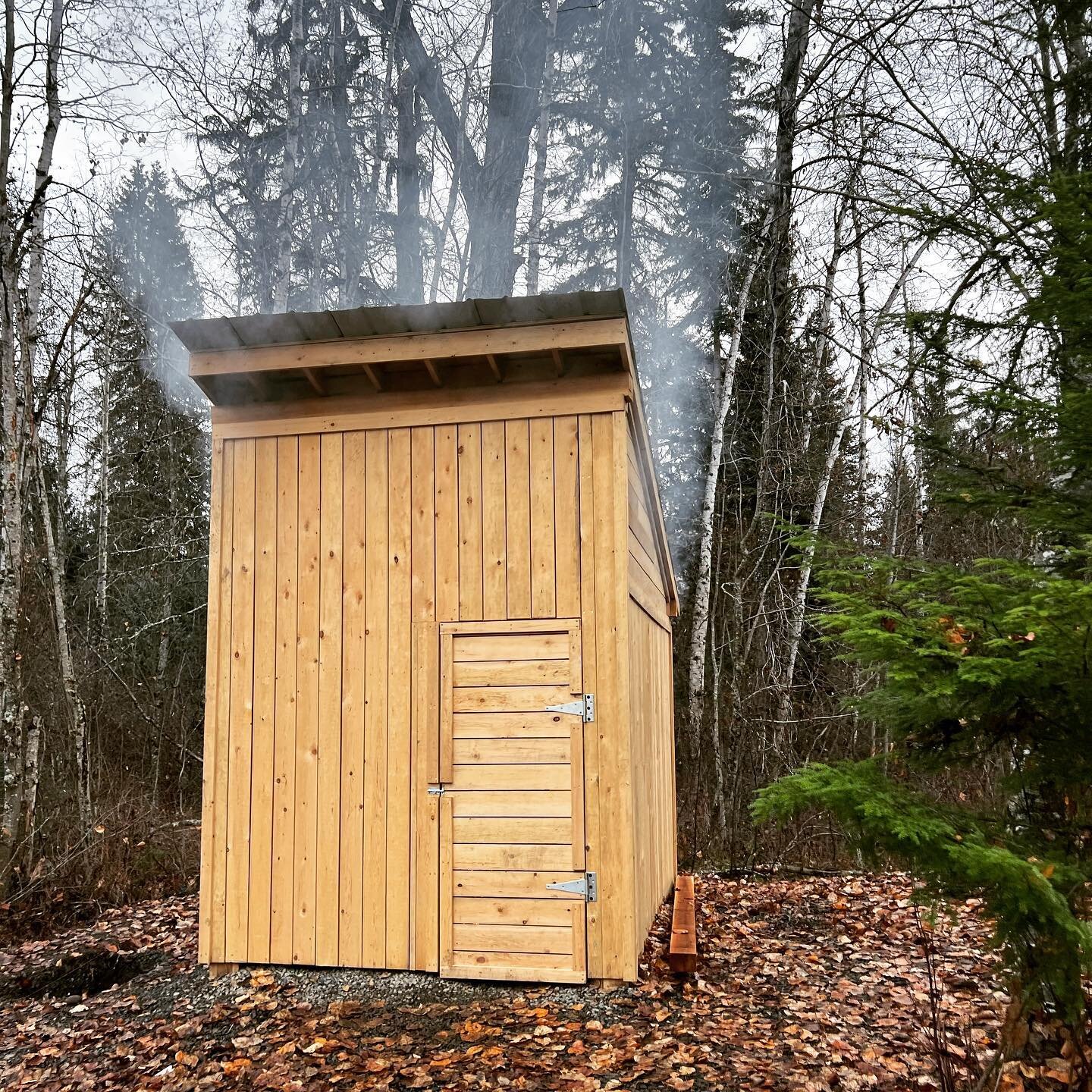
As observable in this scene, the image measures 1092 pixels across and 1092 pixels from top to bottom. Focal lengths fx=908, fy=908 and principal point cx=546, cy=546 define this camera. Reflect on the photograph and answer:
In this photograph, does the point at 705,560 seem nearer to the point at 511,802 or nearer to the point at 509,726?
the point at 509,726

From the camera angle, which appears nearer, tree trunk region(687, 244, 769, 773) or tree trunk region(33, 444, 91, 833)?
tree trunk region(33, 444, 91, 833)

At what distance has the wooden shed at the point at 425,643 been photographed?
490 cm

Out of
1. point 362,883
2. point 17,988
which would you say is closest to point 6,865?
point 17,988

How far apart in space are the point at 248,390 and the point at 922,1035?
498 cm

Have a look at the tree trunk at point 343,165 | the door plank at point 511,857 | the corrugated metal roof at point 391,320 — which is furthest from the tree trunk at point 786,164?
the door plank at point 511,857

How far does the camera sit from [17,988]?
542 cm

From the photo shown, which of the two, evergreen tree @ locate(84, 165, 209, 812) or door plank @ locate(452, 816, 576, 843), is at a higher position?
evergreen tree @ locate(84, 165, 209, 812)

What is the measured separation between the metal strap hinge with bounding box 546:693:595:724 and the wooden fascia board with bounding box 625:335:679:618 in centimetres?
173

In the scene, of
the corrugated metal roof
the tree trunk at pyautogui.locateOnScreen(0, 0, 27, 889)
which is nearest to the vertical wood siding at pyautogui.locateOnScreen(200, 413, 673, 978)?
the corrugated metal roof

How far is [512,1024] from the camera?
441cm

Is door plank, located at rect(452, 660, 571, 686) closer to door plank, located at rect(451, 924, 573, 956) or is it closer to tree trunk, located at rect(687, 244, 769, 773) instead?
door plank, located at rect(451, 924, 573, 956)

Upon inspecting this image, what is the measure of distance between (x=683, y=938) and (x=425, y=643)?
2384 mm

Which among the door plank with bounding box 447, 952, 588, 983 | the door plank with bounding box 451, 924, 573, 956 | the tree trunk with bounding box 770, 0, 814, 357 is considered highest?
the tree trunk with bounding box 770, 0, 814, 357

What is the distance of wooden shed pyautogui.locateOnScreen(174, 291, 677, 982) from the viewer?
16.1 ft
